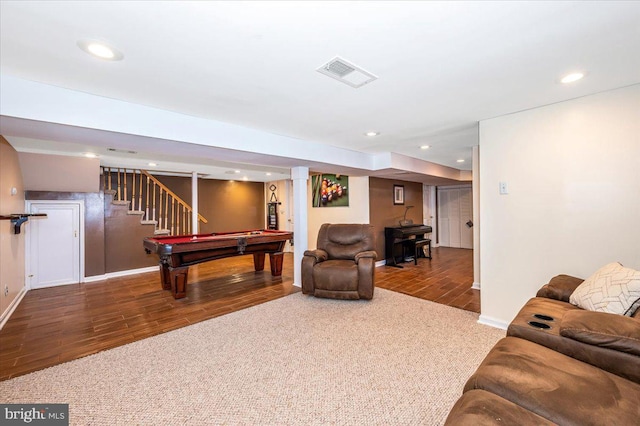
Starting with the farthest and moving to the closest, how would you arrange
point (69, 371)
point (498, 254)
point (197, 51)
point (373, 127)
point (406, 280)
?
point (406, 280) → point (373, 127) → point (498, 254) → point (69, 371) → point (197, 51)

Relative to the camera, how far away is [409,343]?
2.69 m

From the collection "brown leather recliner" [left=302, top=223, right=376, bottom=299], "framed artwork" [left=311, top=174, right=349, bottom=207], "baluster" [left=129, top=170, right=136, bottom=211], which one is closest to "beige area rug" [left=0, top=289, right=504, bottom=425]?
"brown leather recliner" [left=302, top=223, right=376, bottom=299]

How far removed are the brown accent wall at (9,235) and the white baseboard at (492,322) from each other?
5.66 metres

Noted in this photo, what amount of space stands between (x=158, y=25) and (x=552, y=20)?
2.12 meters

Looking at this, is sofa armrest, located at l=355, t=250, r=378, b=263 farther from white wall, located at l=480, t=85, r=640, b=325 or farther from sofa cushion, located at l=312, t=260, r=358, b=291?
white wall, located at l=480, t=85, r=640, b=325

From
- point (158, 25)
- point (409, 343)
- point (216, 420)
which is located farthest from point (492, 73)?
point (216, 420)

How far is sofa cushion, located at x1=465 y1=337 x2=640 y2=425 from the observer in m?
1.08

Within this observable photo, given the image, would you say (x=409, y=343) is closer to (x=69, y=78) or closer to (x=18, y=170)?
(x=69, y=78)

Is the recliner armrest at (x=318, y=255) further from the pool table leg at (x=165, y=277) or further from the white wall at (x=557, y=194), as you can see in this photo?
the pool table leg at (x=165, y=277)

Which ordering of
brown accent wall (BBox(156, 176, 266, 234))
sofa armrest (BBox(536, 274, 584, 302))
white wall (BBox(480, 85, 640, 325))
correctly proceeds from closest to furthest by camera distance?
sofa armrest (BBox(536, 274, 584, 302)) → white wall (BBox(480, 85, 640, 325)) → brown accent wall (BBox(156, 176, 266, 234))

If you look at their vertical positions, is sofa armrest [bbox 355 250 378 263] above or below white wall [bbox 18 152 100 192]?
below

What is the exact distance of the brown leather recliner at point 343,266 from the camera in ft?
12.7

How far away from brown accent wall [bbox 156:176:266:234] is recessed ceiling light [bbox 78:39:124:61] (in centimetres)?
602

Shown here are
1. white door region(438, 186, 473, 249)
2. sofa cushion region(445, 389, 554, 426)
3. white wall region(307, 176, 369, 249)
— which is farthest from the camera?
white door region(438, 186, 473, 249)
